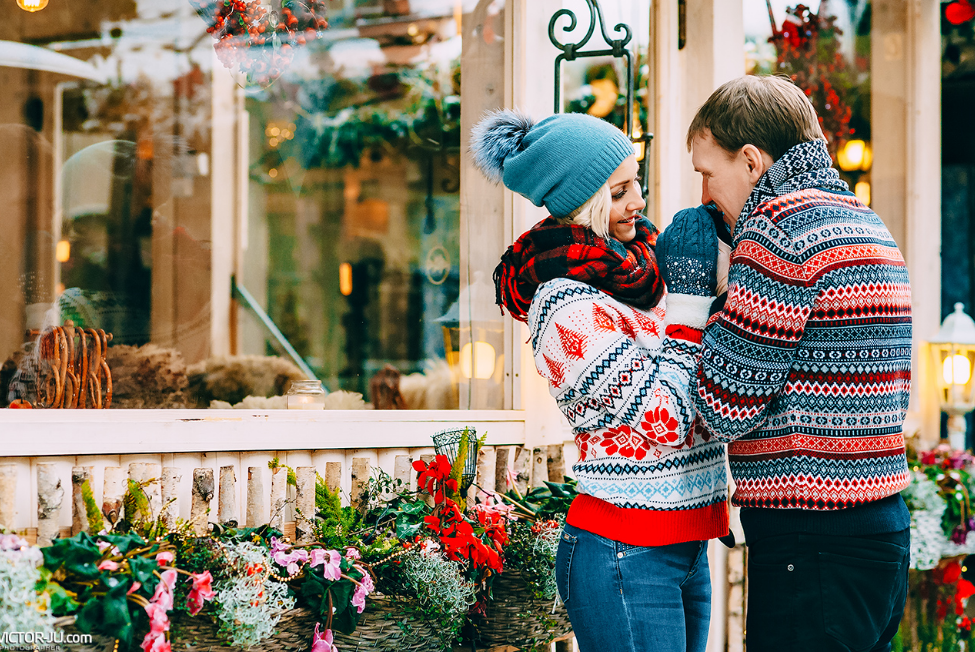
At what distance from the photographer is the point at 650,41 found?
4.12 meters

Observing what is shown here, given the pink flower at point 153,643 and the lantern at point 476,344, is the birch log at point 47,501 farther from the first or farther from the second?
the lantern at point 476,344

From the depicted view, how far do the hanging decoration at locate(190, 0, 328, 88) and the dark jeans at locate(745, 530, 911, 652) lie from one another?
118 inches

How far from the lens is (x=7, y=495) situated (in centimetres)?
237

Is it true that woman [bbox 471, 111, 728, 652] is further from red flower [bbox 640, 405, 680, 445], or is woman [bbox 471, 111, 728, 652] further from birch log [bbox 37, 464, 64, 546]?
birch log [bbox 37, 464, 64, 546]

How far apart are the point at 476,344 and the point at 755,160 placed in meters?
2.18

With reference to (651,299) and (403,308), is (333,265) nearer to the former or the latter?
(403,308)

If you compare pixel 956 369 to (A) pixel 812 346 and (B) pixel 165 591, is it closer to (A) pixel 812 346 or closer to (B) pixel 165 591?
(A) pixel 812 346

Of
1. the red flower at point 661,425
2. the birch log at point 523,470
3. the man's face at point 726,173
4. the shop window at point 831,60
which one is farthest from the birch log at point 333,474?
the shop window at point 831,60

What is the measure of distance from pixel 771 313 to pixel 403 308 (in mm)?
2618

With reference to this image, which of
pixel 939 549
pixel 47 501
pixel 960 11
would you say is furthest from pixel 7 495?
pixel 960 11

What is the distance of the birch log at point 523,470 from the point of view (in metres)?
3.35

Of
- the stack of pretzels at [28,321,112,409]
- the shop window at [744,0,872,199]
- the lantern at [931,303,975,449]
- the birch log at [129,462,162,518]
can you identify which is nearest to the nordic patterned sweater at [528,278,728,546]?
the birch log at [129,462,162,518]

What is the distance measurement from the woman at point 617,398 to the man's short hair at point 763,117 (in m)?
0.22

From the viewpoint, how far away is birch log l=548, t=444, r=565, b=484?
11.3ft
